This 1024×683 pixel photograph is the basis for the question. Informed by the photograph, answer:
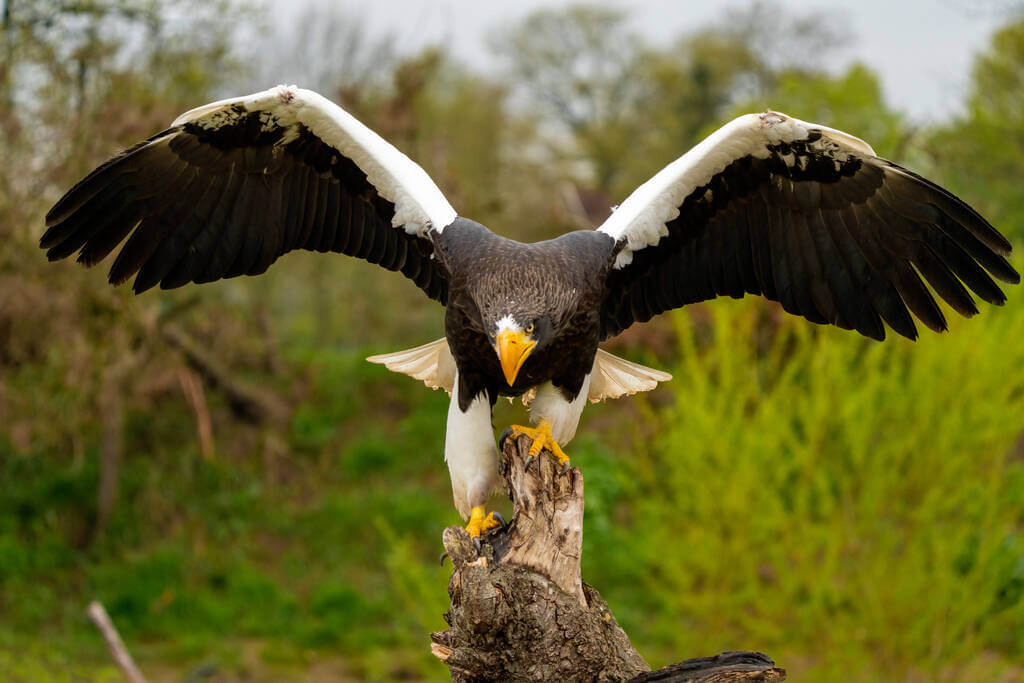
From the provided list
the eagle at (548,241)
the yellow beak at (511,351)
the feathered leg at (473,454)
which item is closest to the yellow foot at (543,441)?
the eagle at (548,241)

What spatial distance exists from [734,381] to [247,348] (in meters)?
6.41

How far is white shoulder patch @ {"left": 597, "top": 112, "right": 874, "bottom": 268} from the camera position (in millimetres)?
4023

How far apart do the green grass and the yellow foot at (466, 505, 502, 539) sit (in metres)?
3.11

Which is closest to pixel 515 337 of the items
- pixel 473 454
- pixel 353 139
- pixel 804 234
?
pixel 473 454

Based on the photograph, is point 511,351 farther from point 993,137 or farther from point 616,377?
point 993,137

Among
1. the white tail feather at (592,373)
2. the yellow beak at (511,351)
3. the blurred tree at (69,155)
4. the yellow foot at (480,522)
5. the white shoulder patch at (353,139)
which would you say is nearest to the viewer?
the yellow beak at (511,351)

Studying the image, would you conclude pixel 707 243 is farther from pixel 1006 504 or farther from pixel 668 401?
pixel 668 401

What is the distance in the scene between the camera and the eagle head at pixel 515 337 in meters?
3.40

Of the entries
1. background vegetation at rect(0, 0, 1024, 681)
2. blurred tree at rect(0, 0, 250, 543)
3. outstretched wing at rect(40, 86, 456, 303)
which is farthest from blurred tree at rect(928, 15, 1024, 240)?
outstretched wing at rect(40, 86, 456, 303)

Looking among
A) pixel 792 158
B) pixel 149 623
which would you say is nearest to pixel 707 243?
pixel 792 158

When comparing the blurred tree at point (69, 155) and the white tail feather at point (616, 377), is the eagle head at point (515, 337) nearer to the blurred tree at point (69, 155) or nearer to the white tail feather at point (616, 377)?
the white tail feather at point (616, 377)

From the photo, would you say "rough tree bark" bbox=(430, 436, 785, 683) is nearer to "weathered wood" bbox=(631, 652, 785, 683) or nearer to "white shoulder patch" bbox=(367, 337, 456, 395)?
"weathered wood" bbox=(631, 652, 785, 683)

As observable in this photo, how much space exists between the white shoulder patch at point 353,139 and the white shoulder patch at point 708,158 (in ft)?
2.36

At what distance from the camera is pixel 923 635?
7176mm
